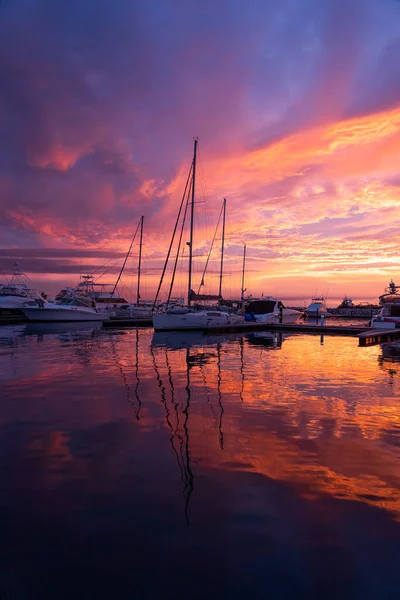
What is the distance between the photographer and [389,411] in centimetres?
1095

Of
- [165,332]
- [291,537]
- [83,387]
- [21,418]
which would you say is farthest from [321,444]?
[165,332]

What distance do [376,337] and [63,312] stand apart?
41.7 m

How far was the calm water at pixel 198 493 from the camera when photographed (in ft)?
14.3

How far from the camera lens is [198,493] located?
243 inches

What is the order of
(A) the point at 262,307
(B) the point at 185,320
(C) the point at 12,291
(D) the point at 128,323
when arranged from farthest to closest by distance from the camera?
(C) the point at 12,291, (A) the point at 262,307, (D) the point at 128,323, (B) the point at 185,320

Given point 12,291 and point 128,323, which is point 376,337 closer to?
point 128,323

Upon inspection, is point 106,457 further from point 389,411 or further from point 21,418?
point 389,411

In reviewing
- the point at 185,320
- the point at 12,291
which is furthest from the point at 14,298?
the point at 185,320

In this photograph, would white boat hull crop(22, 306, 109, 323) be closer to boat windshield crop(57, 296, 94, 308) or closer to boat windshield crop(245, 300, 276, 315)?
boat windshield crop(57, 296, 94, 308)

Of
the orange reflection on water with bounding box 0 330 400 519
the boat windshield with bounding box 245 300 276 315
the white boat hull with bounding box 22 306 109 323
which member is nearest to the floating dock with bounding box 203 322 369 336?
the boat windshield with bounding box 245 300 276 315

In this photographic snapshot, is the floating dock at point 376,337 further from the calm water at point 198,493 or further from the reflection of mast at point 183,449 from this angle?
the reflection of mast at point 183,449

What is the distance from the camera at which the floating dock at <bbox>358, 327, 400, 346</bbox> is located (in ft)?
99.5

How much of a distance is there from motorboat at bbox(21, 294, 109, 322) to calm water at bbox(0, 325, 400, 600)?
42173mm

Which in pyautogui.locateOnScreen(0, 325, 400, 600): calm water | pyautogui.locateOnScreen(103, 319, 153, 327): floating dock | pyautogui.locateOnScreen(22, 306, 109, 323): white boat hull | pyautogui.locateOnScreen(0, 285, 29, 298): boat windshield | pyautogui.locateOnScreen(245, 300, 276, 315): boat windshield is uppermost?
pyautogui.locateOnScreen(0, 285, 29, 298): boat windshield
